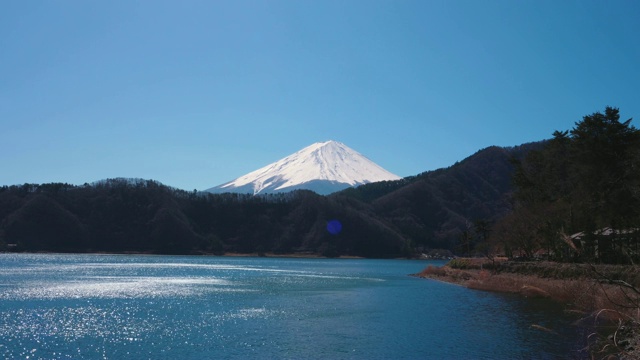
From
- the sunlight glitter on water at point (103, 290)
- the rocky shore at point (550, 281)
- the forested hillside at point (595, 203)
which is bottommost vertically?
the sunlight glitter on water at point (103, 290)

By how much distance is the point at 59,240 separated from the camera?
169 m

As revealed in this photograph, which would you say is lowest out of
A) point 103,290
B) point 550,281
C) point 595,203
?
point 103,290

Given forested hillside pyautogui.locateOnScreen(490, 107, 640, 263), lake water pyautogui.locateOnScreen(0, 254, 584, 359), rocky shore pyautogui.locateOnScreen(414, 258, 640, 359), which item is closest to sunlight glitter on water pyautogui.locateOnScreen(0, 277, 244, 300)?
lake water pyautogui.locateOnScreen(0, 254, 584, 359)

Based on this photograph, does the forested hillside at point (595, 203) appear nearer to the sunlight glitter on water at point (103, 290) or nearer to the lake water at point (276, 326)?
the lake water at point (276, 326)

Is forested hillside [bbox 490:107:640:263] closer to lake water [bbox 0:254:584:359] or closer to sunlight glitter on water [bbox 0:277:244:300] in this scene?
lake water [bbox 0:254:584:359]

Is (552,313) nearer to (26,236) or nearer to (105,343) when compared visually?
(105,343)

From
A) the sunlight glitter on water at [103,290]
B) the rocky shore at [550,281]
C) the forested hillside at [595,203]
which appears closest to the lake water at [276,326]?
the sunlight glitter on water at [103,290]

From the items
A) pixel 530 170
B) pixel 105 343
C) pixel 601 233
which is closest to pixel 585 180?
pixel 601 233

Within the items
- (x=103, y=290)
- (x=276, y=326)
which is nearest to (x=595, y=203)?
(x=276, y=326)

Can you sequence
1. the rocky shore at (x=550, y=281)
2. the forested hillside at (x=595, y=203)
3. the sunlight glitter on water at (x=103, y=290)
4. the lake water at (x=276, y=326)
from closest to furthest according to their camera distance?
the lake water at (x=276, y=326), the rocky shore at (x=550, y=281), the forested hillside at (x=595, y=203), the sunlight glitter on water at (x=103, y=290)

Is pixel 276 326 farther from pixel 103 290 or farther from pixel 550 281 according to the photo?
pixel 103 290

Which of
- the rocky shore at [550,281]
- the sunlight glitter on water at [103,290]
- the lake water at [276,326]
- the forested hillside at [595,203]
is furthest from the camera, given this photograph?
the sunlight glitter on water at [103,290]

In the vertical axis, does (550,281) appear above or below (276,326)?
above

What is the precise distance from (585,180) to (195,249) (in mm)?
159745
